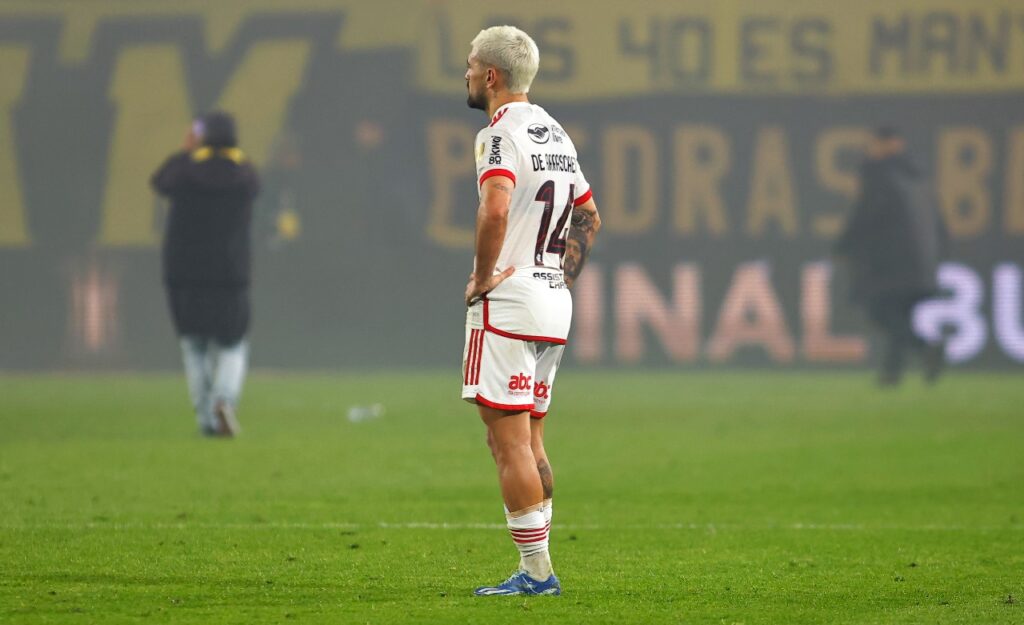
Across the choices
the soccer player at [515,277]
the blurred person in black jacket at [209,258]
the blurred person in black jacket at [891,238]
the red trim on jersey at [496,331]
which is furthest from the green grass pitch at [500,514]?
the blurred person in black jacket at [891,238]

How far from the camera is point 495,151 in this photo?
6.04 meters

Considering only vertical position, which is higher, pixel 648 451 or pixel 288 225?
pixel 288 225

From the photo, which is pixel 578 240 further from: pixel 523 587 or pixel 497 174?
pixel 523 587

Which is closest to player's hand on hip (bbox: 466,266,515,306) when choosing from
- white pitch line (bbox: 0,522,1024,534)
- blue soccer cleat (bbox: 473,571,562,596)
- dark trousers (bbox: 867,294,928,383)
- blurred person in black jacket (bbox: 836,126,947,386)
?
blue soccer cleat (bbox: 473,571,562,596)

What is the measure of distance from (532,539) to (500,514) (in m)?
2.82

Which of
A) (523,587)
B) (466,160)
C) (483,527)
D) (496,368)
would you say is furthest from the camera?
(466,160)

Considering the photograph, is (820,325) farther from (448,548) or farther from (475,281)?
(475,281)

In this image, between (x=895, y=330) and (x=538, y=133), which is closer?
(x=538, y=133)

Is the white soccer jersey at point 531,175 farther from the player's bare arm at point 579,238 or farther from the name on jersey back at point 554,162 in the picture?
the player's bare arm at point 579,238

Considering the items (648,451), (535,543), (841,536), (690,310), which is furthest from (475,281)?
(690,310)

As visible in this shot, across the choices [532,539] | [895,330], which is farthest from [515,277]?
[895,330]

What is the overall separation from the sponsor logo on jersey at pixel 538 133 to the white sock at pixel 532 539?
4.06 feet

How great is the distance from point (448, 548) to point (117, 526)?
5.35 feet

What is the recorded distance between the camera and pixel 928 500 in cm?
973
